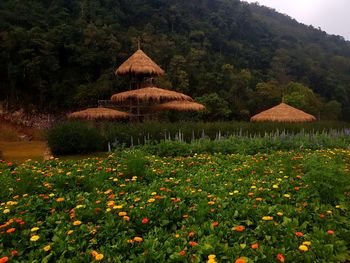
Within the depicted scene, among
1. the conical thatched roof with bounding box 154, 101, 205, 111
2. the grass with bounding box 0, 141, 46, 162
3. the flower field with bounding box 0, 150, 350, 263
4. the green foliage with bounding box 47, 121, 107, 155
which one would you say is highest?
the conical thatched roof with bounding box 154, 101, 205, 111

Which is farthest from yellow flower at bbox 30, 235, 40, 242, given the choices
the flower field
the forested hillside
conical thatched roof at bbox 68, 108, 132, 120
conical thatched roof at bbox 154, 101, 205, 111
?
the forested hillside

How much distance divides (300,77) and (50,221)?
48778mm

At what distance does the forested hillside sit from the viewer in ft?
92.3

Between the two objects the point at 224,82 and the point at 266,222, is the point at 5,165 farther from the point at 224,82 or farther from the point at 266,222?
the point at 224,82

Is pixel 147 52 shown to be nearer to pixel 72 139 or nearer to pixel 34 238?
pixel 72 139

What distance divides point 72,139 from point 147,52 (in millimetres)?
21460

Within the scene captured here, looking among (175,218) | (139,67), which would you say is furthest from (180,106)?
(175,218)

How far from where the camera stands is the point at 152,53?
32.6 m

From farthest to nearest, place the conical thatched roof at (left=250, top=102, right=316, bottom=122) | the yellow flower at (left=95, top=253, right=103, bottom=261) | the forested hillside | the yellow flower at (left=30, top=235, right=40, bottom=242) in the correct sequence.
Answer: the forested hillside, the conical thatched roof at (left=250, top=102, right=316, bottom=122), the yellow flower at (left=30, top=235, right=40, bottom=242), the yellow flower at (left=95, top=253, right=103, bottom=261)

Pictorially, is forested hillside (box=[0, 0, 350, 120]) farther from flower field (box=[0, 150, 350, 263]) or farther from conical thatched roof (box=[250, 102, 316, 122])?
flower field (box=[0, 150, 350, 263])

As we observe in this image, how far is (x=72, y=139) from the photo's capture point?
12344 mm

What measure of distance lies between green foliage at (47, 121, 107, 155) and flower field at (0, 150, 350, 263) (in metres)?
7.25

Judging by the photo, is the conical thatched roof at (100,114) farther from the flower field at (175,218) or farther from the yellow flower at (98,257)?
the yellow flower at (98,257)

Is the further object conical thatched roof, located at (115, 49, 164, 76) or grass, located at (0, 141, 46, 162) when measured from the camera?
conical thatched roof, located at (115, 49, 164, 76)
